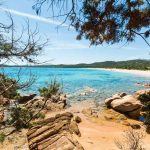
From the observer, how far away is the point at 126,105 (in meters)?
22.2

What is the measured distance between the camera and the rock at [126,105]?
846 inches

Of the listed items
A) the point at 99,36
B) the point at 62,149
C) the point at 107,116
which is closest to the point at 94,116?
the point at 107,116

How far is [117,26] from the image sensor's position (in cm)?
516

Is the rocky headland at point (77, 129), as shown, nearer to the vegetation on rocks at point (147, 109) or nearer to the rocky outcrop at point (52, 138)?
the rocky outcrop at point (52, 138)

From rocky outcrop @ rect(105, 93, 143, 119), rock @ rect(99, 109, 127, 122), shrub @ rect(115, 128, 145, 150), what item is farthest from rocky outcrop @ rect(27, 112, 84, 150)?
rocky outcrop @ rect(105, 93, 143, 119)

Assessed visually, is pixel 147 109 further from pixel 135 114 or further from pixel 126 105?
pixel 126 105

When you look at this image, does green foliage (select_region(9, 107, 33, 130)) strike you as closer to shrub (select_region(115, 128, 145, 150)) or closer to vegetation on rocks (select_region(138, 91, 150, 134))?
shrub (select_region(115, 128, 145, 150))

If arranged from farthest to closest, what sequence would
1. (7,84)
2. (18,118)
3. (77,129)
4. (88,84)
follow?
(88,84)
(77,129)
(18,118)
(7,84)

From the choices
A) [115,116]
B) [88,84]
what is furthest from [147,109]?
[88,84]

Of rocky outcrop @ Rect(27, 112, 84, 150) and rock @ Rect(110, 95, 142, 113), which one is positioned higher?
rocky outcrop @ Rect(27, 112, 84, 150)

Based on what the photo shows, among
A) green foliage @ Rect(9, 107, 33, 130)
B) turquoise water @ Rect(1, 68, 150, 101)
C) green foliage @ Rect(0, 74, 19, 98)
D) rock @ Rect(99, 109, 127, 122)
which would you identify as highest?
green foliage @ Rect(0, 74, 19, 98)

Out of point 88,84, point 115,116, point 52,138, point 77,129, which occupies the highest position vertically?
point 52,138

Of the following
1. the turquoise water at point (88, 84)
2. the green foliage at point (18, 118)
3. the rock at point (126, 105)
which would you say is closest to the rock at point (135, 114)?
the rock at point (126, 105)

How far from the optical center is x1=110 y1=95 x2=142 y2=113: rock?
21.5 m
